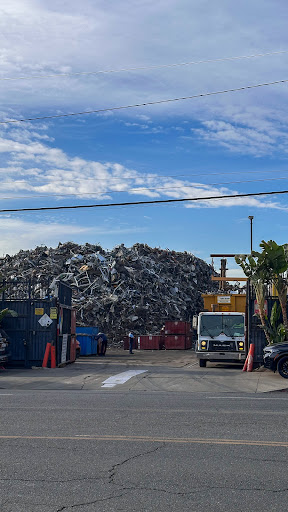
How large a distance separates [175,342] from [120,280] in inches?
306

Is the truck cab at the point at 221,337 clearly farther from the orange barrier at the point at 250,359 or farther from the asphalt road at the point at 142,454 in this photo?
the asphalt road at the point at 142,454

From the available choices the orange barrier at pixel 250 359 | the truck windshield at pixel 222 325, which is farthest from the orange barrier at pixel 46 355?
the orange barrier at pixel 250 359

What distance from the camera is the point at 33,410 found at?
11.5 m

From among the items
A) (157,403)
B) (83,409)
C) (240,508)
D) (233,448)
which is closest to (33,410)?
(83,409)

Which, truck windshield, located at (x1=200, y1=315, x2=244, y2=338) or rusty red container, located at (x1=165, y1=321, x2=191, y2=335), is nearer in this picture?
truck windshield, located at (x1=200, y1=315, x2=244, y2=338)

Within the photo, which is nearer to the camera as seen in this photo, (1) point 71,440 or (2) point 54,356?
(1) point 71,440

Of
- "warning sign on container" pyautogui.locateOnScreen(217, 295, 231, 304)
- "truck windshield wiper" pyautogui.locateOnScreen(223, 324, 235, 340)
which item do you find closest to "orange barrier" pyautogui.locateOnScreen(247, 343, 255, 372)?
"truck windshield wiper" pyautogui.locateOnScreen(223, 324, 235, 340)

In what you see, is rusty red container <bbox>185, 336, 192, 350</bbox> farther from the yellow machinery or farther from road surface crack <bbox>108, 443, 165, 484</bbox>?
road surface crack <bbox>108, 443, 165, 484</bbox>

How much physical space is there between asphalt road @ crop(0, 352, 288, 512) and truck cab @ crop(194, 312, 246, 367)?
9.91m

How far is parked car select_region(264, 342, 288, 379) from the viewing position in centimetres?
1895

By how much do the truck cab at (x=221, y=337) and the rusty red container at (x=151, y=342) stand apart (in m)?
18.2

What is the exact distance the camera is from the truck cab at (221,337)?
23.4m

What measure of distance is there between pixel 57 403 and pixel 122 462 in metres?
5.73

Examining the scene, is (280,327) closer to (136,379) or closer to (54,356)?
(136,379)
